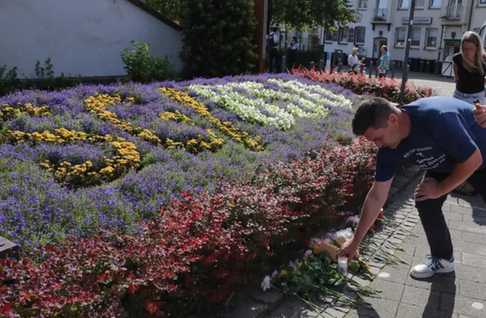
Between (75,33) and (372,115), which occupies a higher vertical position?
(75,33)

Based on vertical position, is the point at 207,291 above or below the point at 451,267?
above

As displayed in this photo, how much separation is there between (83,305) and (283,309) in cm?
173

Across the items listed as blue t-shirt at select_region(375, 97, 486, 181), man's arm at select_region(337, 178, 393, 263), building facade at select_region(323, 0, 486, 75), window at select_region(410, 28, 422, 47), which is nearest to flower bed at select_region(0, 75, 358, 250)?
man's arm at select_region(337, 178, 393, 263)

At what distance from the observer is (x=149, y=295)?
105 inches

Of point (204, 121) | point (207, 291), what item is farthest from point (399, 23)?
point (207, 291)

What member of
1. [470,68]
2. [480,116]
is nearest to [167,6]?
[470,68]

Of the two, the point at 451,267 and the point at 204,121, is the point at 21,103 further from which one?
the point at 451,267

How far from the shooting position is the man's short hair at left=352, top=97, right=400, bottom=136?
2980mm

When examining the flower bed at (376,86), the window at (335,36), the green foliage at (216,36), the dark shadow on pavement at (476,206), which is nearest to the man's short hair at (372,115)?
the dark shadow on pavement at (476,206)

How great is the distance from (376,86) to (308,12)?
14.0m

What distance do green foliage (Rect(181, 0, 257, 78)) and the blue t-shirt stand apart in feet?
28.8

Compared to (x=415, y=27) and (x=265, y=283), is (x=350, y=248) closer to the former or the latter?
(x=265, y=283)

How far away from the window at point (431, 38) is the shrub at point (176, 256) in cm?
4499

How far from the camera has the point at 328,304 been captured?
365cm
